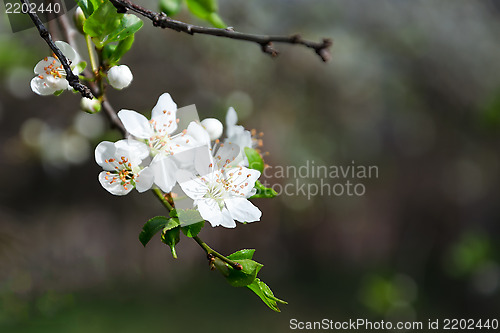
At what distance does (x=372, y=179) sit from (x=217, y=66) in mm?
1720

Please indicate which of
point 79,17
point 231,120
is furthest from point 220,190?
point 79,17

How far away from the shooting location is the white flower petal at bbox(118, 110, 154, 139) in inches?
19.3

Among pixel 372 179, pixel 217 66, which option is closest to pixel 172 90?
pixel 217 66

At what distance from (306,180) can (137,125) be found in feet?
8.26

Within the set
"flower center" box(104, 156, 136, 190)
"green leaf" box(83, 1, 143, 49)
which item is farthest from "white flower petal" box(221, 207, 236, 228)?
"green leaf" box(83, 1, 143, 49)

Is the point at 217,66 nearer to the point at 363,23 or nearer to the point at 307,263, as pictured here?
the point at 363,23

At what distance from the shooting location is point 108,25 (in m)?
0.46

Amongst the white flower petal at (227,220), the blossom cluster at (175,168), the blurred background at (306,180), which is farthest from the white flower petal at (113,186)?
the blurred background at (306,180)

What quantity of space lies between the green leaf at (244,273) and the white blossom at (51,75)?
27 cm

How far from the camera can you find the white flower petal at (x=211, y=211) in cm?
44

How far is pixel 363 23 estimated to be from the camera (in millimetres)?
2637

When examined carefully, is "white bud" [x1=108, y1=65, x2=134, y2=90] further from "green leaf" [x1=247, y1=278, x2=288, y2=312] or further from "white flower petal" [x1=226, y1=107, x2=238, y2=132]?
"green leaf" [x1=247, y1=278, x2=288, y2=312]

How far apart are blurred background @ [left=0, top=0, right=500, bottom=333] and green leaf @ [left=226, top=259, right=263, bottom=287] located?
53.5 inches

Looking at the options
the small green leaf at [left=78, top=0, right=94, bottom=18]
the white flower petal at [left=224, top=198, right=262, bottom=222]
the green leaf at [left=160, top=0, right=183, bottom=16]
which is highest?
the green leaf at [left=160, top=0, right=183, bottom=16]
